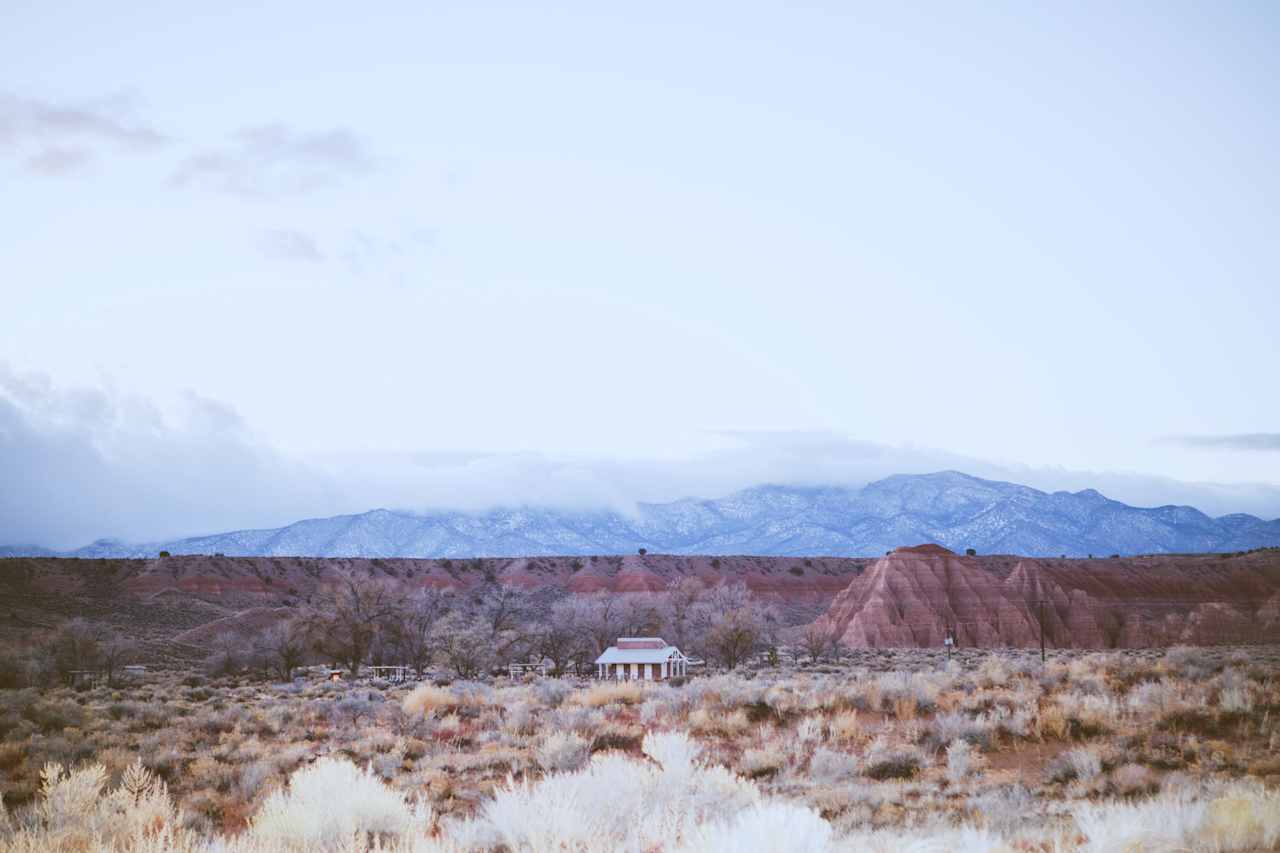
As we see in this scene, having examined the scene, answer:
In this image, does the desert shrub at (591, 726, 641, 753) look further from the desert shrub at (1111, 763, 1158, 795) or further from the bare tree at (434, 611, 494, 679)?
the bare tree at (434, 611, 494, 679)

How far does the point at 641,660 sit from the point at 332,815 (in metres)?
38.6

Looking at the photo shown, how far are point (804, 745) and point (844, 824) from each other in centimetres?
556

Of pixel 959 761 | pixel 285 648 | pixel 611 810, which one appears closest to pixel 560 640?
pixel 285 648

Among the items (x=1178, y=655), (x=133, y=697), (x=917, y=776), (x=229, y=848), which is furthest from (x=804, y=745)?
(x=133, y=697)

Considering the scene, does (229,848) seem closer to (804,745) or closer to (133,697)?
(804,745)

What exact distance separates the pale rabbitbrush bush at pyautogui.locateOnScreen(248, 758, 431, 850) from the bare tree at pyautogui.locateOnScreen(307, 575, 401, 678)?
31.9m

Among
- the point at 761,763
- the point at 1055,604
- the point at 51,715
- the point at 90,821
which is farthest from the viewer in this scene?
the point at 1055,604

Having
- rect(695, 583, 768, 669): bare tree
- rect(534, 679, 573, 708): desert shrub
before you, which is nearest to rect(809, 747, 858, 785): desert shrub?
rect(534, 679, 573, 708): desert shrub

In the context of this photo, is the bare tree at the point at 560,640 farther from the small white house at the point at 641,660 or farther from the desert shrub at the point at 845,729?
the desert shrub at the point at 845,729

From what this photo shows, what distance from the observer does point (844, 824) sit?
921 centimetres

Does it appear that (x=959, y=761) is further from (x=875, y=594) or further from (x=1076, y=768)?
(x=875, y=594)

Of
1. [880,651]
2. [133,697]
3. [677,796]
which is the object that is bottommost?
[880,651]

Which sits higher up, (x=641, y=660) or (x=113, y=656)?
(x=113, y=656)

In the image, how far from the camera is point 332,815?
7.98 metres
